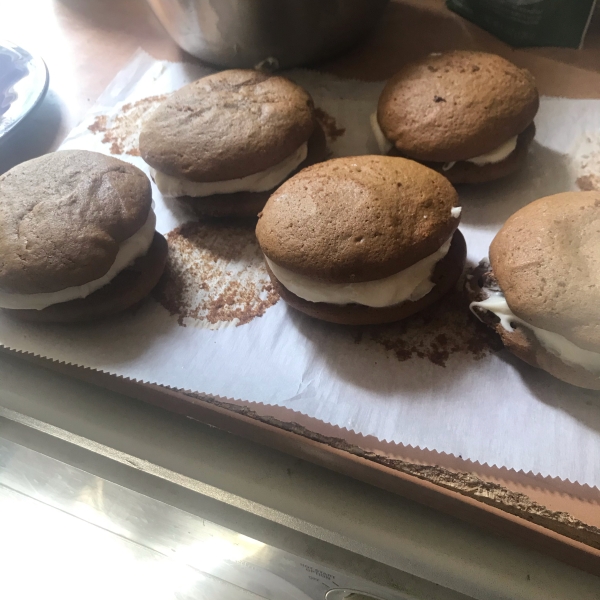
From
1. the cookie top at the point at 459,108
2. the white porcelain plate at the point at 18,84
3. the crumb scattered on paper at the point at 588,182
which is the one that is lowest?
the white porcelain plate at the point at 18,84

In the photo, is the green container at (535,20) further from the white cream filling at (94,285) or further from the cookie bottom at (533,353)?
the white cream filling at (94,285)

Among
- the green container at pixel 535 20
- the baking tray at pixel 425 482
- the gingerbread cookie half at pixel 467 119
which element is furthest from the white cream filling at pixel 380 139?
the baking tray at pixel 425 482

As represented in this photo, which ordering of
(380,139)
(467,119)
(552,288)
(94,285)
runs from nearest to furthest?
(552,288)
(94,285)
(467,119)
(380,139)

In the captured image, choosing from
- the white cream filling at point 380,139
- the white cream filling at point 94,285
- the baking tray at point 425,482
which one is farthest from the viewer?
the white cream filling at point 380,139

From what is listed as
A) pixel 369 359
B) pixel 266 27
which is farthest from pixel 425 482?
pixel 266 27

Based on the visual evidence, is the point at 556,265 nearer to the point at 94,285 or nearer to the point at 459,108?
the point at 459,108

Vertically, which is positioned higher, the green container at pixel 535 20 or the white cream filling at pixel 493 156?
the green container at pixel 535 20
